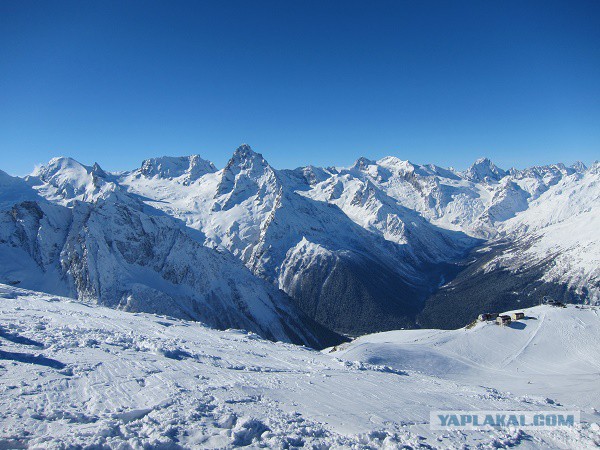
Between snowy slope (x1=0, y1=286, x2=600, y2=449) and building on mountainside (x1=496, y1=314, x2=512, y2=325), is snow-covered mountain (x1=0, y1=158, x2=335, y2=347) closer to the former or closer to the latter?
building on mountainside (x1=496, y1=314, x2=512, y2=325)

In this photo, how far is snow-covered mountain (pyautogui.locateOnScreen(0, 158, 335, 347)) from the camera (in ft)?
454

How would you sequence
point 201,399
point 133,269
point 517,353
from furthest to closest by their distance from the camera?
point 133,269
point 517,353
point 201,399

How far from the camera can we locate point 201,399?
27.8 metres

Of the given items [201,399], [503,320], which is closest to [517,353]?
[503,320]

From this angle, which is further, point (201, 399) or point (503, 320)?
point (503, 320)

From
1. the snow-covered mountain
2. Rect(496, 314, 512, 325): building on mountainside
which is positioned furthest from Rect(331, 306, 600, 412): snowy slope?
the snow-covered mountain

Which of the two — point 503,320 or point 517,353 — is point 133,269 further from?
point 517,353

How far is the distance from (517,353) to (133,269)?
125 meters

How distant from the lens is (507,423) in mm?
31453

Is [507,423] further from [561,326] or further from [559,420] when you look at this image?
[561,326]

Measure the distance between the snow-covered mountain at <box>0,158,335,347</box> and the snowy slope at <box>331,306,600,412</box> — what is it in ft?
243

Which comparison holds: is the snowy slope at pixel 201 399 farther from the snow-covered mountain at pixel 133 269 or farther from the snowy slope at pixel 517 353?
the snow-covered mountain at pixel 133 269

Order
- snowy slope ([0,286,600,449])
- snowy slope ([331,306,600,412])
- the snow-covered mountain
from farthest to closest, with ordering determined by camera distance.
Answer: the snow-covered mountain
snowy slope ([331,306,600,412])
snowy slope ([0,286,600,449])

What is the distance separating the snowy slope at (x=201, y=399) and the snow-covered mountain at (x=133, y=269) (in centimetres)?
9813
